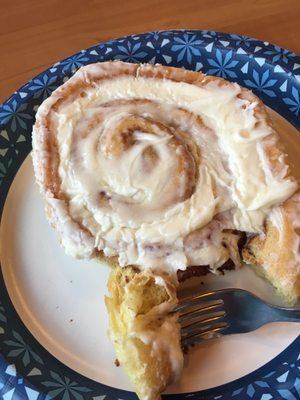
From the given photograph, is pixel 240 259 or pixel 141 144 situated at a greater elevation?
pixel 141 144

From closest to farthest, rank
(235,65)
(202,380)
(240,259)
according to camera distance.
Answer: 1. (202,380)
2. (240,259)
3. (235,65)

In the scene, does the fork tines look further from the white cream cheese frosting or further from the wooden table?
the wooden table

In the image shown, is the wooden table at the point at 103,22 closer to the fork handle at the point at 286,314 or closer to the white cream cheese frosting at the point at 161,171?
the white cream cheese frosting at the point at 161,171

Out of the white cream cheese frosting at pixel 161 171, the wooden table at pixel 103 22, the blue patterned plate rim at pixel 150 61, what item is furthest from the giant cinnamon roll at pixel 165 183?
the wooden table at pixel 103 22

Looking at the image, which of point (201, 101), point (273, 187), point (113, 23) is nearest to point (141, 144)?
point (201, 101)

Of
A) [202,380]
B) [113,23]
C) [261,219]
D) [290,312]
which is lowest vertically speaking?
[202,380]

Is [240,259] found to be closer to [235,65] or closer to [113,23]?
[235,65]

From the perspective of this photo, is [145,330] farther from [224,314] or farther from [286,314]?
[286,314]

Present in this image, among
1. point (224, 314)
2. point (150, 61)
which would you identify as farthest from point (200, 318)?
point (150, 61)
